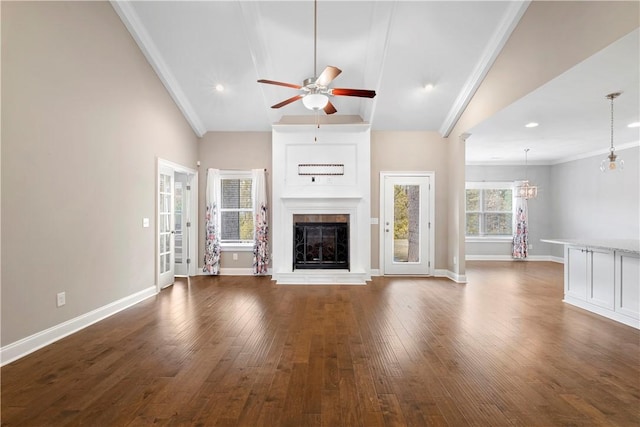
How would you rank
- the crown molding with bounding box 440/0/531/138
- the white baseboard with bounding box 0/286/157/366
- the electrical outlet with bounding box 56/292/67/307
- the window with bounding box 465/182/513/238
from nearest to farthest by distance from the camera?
the white baseboard with bounding box 0/286/157/366 → the electrical outlet with bounding box 56/292/67/307 → the crown molding with bounding box 440/0/531/138 → the window with bounding box 465/182/513/238

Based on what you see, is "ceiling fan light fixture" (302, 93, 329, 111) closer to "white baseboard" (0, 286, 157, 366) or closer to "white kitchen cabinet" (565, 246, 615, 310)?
"white baseboard" (0, 286, 157, 366)

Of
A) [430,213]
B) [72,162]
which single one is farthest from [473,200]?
[72,162]

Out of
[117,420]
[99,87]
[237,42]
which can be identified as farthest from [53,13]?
[117,420]

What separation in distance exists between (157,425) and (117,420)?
0.88ft

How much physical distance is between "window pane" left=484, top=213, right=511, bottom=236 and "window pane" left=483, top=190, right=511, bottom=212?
17 centimetres

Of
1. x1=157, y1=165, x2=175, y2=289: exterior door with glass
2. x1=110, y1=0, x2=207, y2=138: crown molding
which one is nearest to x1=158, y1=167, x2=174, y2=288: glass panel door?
x1=157, y1=165, x2=175, y2=289: exterior door with glass

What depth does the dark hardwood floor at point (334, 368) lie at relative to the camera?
193 centimetres

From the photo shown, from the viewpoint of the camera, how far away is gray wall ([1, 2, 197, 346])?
106 inches

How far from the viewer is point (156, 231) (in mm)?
4926

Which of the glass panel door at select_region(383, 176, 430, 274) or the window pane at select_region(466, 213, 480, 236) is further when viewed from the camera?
the window pane at select_region(466, 213, 480, 236)

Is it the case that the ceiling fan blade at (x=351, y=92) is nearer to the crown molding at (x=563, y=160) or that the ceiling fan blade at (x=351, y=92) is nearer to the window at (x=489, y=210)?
the crown molding at (x=563, y=160)

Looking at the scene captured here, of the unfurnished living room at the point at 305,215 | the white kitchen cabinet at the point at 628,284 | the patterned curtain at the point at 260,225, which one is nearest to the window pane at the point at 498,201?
the unfurnished living room at the point at 305,215

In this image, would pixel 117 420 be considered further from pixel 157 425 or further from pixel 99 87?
pixel 99 87

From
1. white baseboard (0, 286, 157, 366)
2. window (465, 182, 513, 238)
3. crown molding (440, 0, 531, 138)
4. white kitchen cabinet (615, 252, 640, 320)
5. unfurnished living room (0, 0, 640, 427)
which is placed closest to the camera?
unfurnished living room (0, 0, 640, 427)
